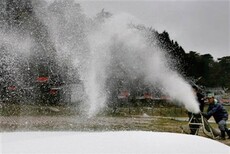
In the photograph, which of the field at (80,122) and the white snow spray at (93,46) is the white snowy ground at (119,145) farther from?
the white snow spray at (93,46)

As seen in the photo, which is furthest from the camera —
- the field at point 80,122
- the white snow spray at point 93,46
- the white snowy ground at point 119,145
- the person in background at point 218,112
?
the white snow spray at point 93,46

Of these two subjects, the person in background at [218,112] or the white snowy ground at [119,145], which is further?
the person in background at [218,112]

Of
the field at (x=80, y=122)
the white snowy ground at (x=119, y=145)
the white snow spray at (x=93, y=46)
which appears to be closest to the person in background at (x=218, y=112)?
the field at (x=80, y=122)

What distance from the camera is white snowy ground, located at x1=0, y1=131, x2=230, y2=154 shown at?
5.54m

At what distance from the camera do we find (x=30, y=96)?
2359cm

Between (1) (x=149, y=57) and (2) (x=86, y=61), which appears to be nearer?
(2) (x=86, y=61)

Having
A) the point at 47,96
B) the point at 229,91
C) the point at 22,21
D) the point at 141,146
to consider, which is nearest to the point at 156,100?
the point at 47,96

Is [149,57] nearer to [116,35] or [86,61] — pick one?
[116,35]

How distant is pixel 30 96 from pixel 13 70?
12.1ft

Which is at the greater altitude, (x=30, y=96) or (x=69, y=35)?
(x=69, y=35)

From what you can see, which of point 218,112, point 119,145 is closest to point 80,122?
point 218,112

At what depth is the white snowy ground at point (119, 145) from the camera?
18.2 feet

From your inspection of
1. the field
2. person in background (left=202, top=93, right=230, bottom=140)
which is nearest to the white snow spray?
the field

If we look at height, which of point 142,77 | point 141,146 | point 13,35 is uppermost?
point 13,35
